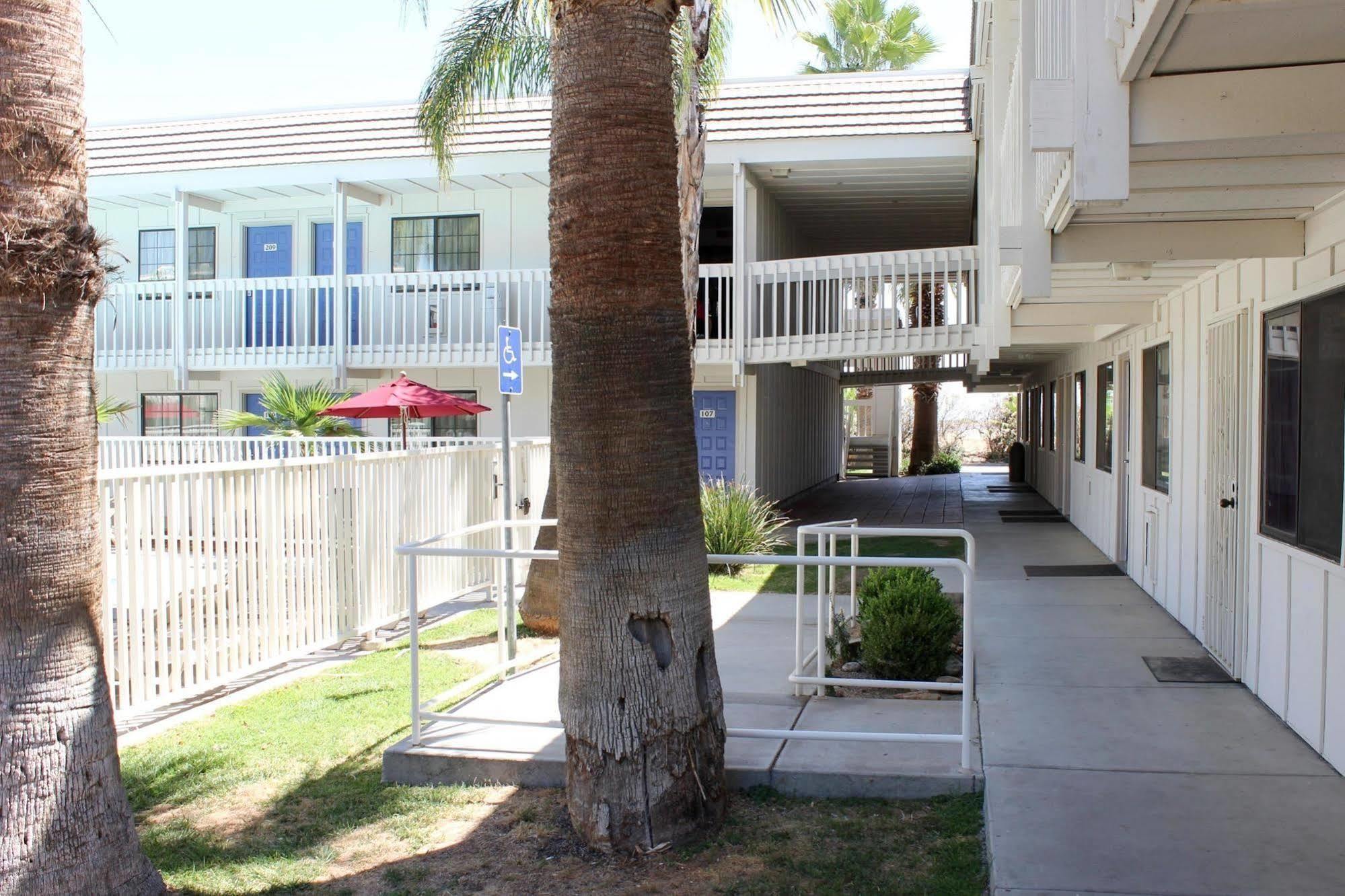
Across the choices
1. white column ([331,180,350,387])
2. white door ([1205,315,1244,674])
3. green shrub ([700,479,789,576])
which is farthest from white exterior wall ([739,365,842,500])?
white door ([1205,315,1244,674])

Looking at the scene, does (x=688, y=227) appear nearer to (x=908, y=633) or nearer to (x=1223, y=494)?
(x=908, y=633)

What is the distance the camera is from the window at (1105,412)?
13.7 metres

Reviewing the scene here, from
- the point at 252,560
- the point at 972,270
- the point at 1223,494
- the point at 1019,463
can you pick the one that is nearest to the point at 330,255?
the point at 972,270

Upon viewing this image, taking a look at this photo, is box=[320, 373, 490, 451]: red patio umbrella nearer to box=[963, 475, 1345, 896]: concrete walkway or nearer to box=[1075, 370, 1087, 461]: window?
box=[963, 475, 1345, 896]: concrete walkway

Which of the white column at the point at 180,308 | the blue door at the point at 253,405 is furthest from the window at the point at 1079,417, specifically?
the white column at the point at 180,308

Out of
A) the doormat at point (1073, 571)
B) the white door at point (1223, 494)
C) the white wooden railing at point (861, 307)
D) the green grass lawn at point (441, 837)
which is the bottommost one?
the green grass lawn at point (441, 837)

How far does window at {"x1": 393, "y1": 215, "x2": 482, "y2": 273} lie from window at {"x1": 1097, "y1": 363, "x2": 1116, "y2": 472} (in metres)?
9.99

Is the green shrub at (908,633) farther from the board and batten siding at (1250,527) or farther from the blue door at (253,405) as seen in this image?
the blue door at (253,405)

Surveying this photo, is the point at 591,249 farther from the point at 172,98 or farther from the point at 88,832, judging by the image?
the point at 172,98

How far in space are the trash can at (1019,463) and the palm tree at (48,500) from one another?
27030mm

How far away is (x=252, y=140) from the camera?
18078 mm

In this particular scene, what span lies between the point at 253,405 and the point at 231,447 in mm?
5317

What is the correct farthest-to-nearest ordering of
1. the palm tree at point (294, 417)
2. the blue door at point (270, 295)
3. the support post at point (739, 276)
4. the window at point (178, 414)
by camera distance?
1. the window at point (178, 414)
2. the blue door at point (270, 295)
3. the support post at point (739, 276)
4. the palm tree at point (294, 417)

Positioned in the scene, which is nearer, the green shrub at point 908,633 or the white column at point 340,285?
the green shrub at point 908,633
